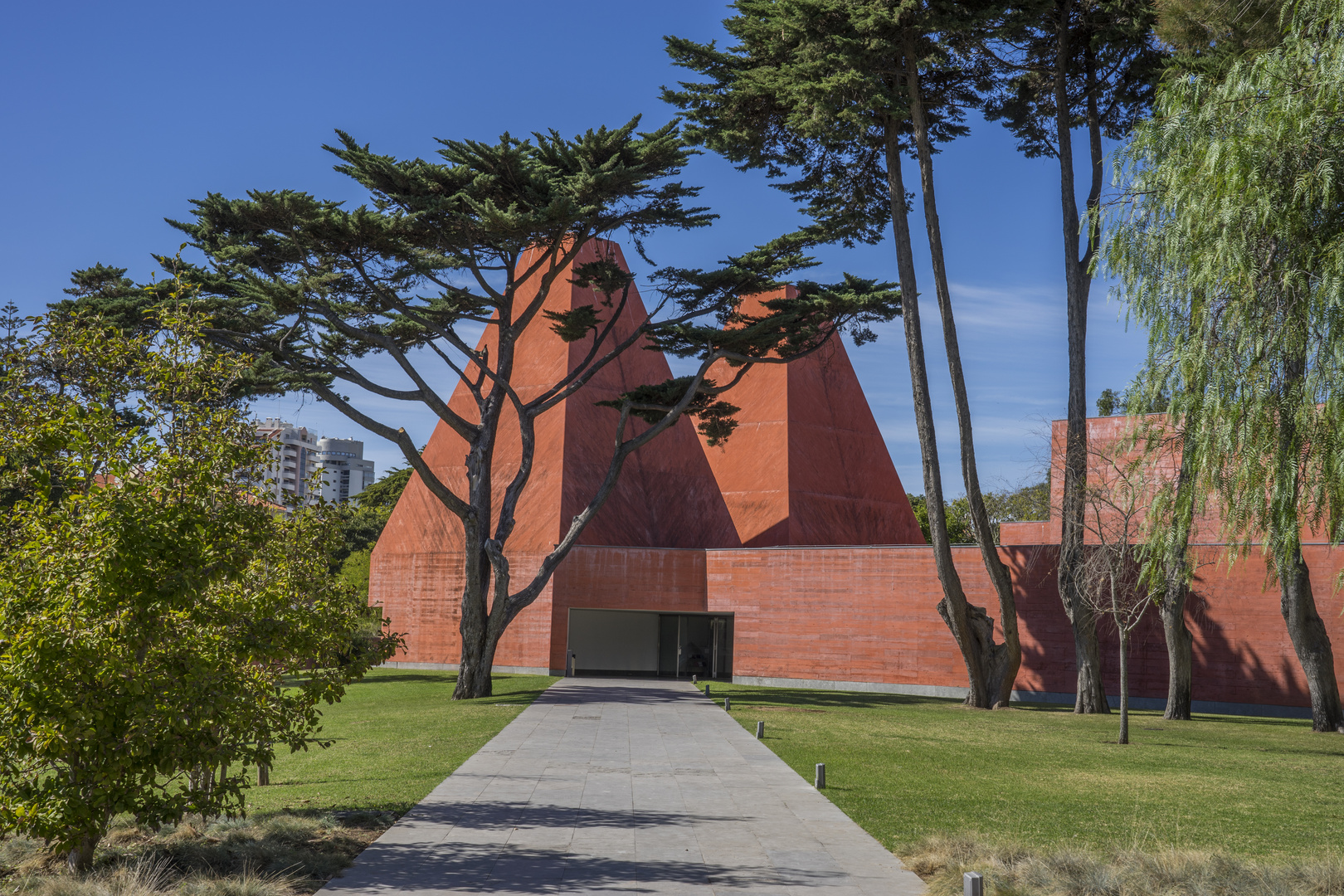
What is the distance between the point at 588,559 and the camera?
31922 millimetres

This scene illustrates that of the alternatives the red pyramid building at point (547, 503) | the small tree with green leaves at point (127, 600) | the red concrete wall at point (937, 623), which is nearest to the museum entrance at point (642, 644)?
the red pyramid building at point (547, 503)

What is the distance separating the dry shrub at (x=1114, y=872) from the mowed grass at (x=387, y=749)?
4.95 m

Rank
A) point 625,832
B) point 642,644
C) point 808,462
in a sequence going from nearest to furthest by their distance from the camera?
point 625,832 < point 642,644 < point 808,462

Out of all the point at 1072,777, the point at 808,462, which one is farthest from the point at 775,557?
the point at 1072,777

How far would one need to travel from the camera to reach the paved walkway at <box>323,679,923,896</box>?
6.80 m

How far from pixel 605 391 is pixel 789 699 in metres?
15.2

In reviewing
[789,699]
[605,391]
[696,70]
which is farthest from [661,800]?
[605,391]

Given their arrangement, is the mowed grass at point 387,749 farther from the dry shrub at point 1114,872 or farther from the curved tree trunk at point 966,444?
the curved tree trunk at point 966,444

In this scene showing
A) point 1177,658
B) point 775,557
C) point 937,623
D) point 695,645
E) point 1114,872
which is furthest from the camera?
point 695,645

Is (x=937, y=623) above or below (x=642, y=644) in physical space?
above

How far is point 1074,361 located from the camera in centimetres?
2412

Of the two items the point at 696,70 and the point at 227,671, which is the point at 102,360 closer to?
the point at 227,671

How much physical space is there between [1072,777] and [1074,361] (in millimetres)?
13590

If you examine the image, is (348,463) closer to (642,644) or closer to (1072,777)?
(642,644)
